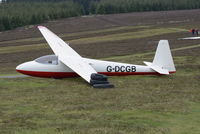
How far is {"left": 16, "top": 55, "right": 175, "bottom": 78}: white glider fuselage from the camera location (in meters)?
30.8

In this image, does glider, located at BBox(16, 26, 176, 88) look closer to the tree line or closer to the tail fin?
the tail fin

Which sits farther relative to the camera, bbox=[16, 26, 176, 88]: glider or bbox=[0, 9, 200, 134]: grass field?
bbox=[16, 26, 176, 88]: glider

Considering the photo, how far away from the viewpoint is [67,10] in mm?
149125

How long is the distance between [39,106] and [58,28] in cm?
8478

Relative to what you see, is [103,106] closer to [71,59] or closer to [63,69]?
[63,69]

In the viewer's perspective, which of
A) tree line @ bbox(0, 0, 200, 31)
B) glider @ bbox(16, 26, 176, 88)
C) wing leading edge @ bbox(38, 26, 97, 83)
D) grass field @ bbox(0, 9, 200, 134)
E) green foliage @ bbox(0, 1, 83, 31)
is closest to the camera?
grass field @ bbox(0, 9, 200, 134)

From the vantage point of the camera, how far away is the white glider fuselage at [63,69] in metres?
Answer: 30.8

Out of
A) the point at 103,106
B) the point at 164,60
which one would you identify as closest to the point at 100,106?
the point at 103,106

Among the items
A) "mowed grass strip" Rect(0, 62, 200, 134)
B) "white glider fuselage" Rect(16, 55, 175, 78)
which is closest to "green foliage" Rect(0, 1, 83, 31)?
"white glider fuselage" Rect(16, 55, 175, 78)

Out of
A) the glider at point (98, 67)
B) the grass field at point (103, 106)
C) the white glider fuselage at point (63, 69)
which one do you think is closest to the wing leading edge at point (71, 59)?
the glider at point (98, 67)

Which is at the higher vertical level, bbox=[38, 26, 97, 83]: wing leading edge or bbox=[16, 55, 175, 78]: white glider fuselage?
bbox=[38, 26, 97, 83]: wing leading edge

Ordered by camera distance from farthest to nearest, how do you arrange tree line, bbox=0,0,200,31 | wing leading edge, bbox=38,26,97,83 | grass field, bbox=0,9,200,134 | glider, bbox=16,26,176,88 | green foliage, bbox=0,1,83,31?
tree line, bbox=0,0,200,31 → green foliage, bbox=0,1,83,31 → glider, bbox=16,26,176,88 → wing leading edge, bbox=38,26,97,83 → grass field, bbox=0,9,200,134

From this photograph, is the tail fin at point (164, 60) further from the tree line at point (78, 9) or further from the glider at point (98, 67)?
the tree line at point (78, 9)

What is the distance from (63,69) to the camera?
30.8 meters
